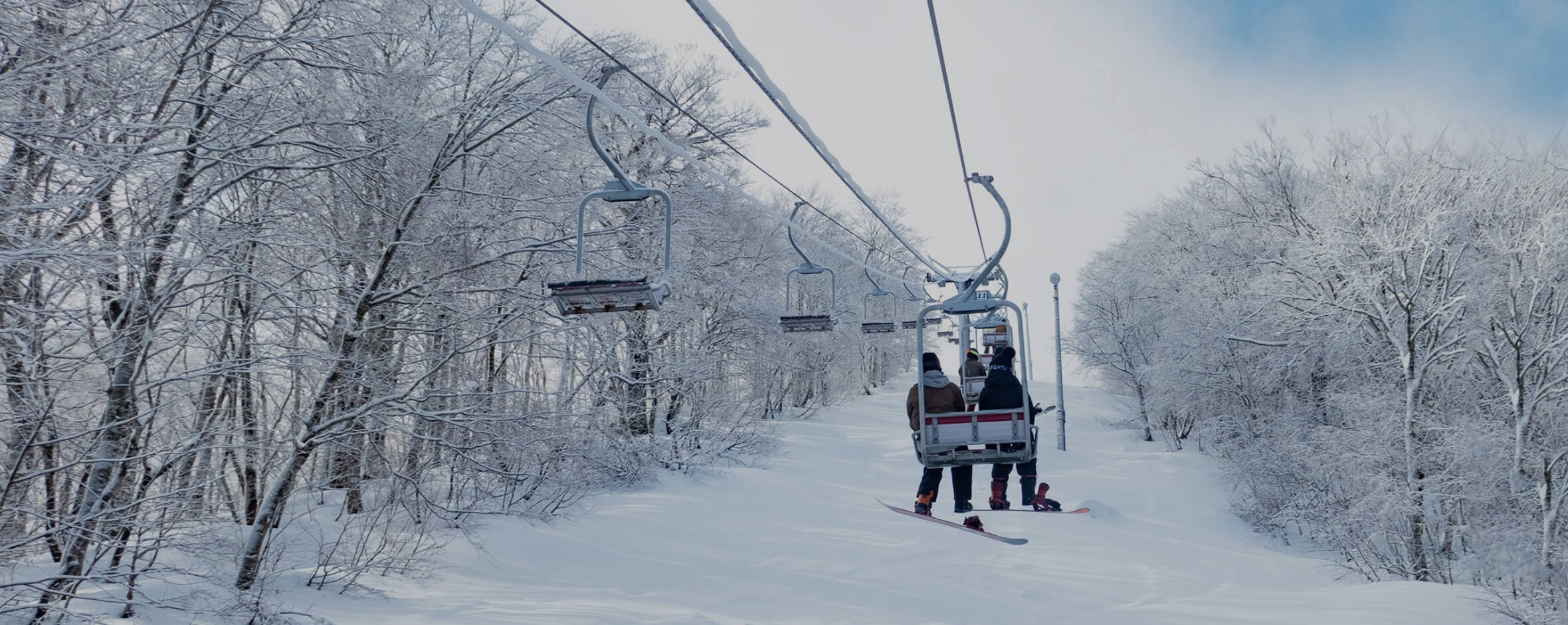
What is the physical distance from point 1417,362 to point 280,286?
23094 millimetres

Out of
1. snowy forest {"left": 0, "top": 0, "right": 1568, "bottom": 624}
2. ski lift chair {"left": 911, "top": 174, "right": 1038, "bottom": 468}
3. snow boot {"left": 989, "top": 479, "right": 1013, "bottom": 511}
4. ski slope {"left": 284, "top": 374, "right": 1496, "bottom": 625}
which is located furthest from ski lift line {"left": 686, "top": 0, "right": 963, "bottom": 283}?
Answer: ski slope {"left": 284, "top": 374, "right": 1496, "bottom": 625}

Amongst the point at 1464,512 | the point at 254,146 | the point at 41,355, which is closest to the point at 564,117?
the point at 254,146

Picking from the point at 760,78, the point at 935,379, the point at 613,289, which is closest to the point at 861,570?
the point at 935,379

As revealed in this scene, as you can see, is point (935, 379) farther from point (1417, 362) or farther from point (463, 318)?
point (1417, 362)

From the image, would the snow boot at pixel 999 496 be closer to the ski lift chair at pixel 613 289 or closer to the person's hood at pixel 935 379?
the person's hood at pixel 935 379

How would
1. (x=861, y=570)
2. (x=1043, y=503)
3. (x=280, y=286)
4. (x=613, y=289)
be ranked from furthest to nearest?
(x=861, y=570), (x=1043, y=503), (x=280, y=286), (x=613, y=289)

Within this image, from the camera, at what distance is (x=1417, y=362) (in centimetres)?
2094

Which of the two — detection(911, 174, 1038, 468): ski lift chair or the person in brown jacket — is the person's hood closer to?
the person in brown jacket

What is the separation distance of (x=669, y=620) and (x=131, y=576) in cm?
617

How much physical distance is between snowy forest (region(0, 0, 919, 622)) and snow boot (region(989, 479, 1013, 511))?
4268 millimetres

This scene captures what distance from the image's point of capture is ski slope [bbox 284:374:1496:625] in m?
12.5

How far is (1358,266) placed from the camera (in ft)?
69.8

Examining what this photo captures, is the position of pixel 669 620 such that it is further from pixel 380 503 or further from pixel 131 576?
pixel 131 576

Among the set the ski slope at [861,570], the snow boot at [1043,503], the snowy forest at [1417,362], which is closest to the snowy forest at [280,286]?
the ski slope at [861,570]
